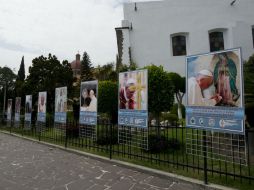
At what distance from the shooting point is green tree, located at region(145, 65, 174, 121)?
9.27 meters

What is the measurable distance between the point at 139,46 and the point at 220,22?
641cm

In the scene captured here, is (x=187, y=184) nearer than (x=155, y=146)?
Yes

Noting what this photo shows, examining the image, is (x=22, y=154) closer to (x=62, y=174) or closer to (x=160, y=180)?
(x=62, y=174)

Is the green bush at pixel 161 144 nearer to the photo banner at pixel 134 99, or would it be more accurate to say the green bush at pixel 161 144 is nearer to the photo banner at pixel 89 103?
the photo banner at pixel 134 99

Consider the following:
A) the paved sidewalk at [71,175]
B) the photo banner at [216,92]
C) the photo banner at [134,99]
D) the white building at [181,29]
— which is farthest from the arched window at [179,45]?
the photo banner at [216,92]

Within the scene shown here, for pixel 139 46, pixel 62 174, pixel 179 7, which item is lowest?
pixel 62 174

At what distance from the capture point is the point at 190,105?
577 cm

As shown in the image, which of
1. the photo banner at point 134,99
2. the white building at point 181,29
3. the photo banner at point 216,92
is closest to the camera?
the photo banner at point 216,92

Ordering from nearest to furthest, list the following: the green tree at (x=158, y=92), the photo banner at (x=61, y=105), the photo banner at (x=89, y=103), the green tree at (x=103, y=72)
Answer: the photo banner at (x=89, y=103), the green tree at (x=158, y=92), the photo banner at (x=61, y=105), the green tree at (x=103, y=72)

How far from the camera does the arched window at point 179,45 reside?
22797 mm

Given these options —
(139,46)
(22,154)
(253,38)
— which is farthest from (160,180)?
(253,38)

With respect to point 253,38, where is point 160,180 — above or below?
below

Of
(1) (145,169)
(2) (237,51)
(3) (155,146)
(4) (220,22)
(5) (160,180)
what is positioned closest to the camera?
(2) (237,51)

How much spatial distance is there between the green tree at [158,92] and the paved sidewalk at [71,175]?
251cm
